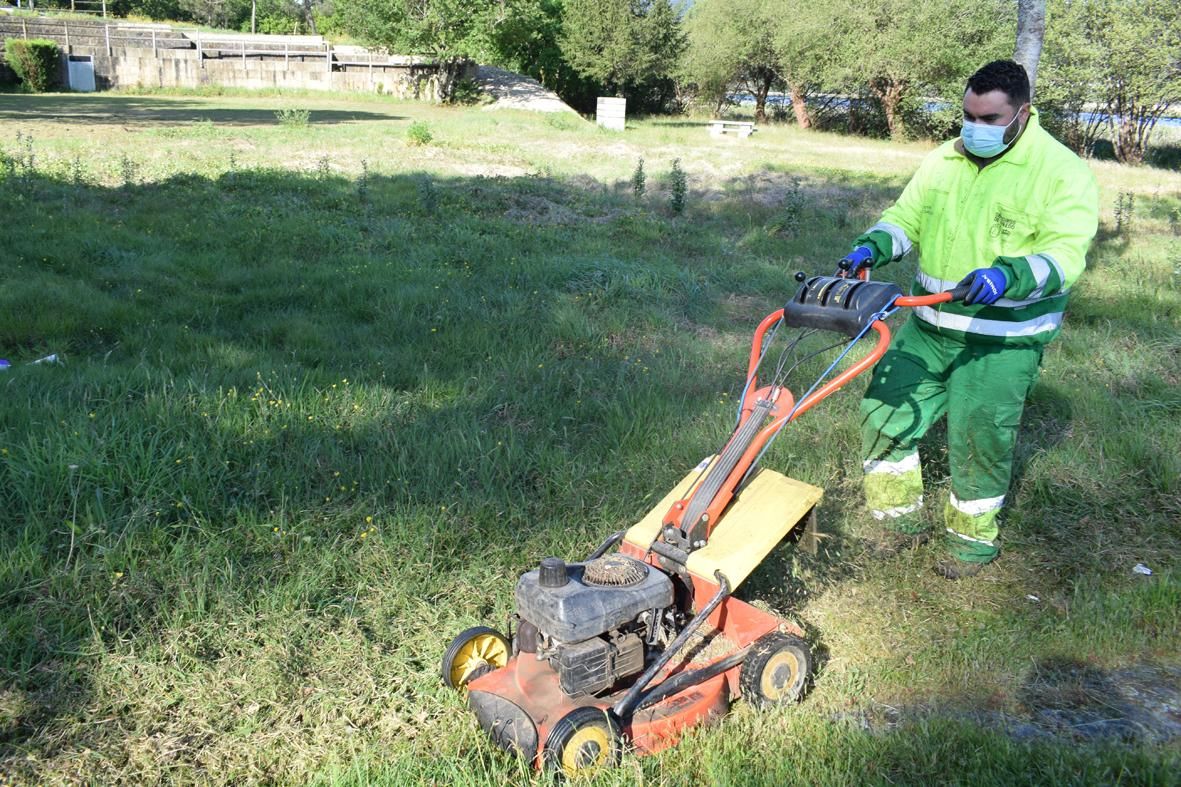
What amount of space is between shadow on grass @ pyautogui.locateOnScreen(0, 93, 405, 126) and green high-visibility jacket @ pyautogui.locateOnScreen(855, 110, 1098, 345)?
1891 centimetres

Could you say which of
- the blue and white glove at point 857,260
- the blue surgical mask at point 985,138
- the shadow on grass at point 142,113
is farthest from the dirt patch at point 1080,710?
the shadow on grass at point 142,113

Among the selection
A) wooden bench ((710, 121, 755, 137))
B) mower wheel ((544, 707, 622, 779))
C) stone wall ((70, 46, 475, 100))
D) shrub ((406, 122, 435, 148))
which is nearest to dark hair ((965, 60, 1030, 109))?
mower wheel ((544, 707, 622, 779))

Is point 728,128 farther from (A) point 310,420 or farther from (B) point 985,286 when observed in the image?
(B) point 985,286

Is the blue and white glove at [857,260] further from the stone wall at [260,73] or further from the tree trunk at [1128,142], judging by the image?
the stone wall at [260,73]

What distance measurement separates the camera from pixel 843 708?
3.18 m

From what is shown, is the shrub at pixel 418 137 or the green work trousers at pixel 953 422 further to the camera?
the shrub at pixel 418 137

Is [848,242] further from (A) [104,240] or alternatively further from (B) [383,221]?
(A) [104,240]

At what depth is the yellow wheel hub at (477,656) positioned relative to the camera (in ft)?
9.94

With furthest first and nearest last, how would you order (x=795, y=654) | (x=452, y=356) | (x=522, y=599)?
(x=452, y=356) → (x=795, y=654) → (x=522, y=599)

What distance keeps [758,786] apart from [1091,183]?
265cm

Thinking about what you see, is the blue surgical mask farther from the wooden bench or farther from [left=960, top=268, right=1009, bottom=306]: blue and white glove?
the wooden bench

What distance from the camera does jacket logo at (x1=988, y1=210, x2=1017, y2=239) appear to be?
3654 millimetres

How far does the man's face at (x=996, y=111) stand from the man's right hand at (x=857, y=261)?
674 millimetres

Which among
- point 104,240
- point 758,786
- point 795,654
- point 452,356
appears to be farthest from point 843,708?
point 104,240
